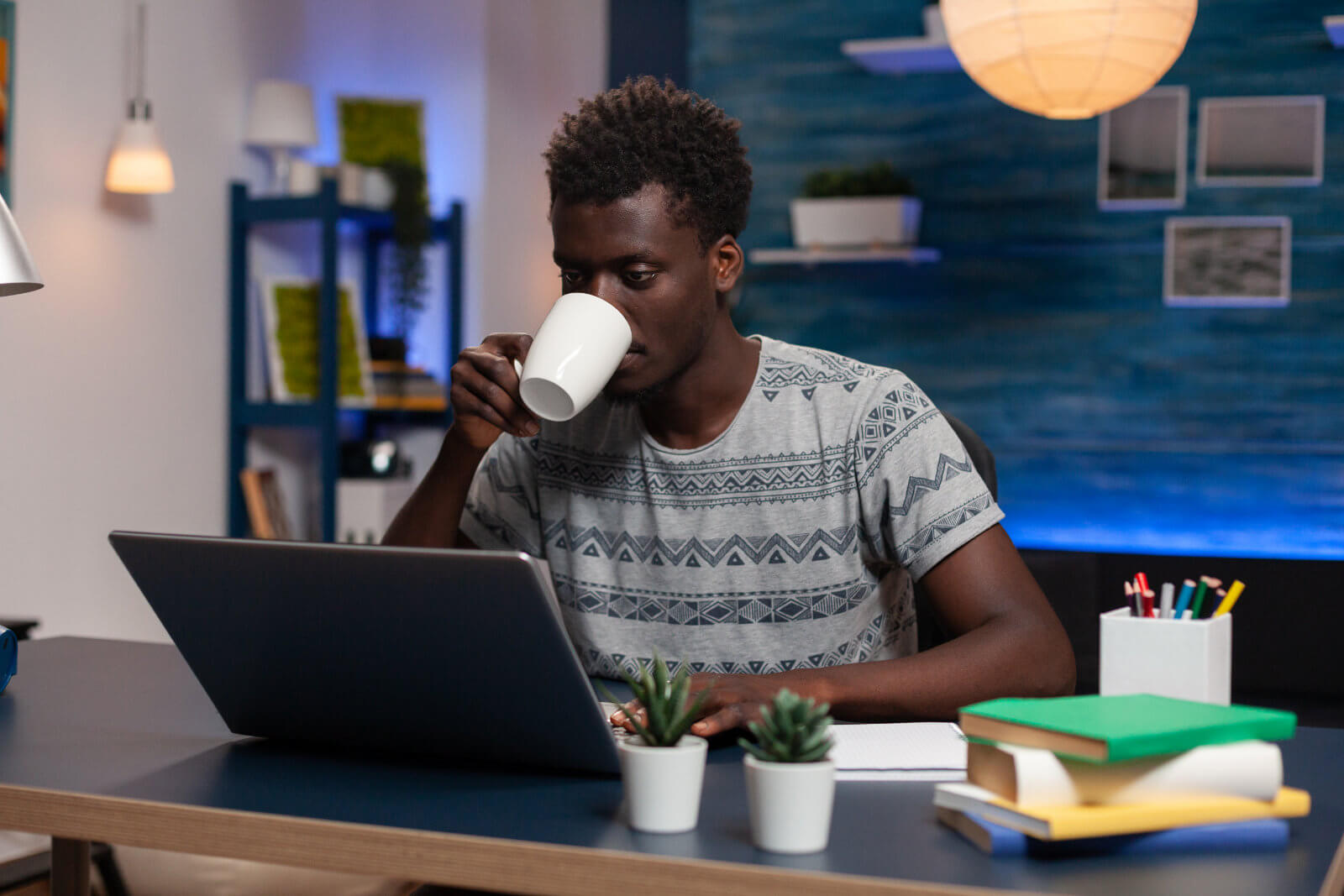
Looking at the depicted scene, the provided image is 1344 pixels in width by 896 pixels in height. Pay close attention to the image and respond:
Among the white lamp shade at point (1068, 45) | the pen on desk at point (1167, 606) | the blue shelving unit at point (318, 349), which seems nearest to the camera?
the pen on desk at point (1167, 606)

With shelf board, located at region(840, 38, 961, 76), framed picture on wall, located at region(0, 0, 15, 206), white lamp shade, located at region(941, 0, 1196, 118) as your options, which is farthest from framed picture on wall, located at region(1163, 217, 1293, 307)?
framed picture on wall, located at region(0, 0, 15, 206)

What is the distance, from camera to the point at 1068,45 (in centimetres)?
231

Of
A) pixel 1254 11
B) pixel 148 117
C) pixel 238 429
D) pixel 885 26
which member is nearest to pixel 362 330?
pixel 238 429

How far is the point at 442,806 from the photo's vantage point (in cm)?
79

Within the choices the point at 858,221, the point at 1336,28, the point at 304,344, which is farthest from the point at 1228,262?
the point at 304,344

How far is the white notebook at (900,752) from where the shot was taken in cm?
88

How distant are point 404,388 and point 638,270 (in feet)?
9.59

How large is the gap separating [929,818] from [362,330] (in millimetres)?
3660

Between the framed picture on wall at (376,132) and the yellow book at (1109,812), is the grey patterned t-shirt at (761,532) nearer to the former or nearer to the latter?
the yellow book at (1109,812)

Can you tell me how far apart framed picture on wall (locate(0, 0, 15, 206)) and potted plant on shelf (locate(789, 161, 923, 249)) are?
72.9 inches

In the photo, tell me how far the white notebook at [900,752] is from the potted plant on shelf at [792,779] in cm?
12

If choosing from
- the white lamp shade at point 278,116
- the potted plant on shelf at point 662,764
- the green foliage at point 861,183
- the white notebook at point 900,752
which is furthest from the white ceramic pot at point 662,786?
the white lamp shade at point 278,116

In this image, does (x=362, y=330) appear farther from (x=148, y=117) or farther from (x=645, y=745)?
(x=645, y=745)

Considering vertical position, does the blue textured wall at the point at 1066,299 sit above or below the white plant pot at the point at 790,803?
above
